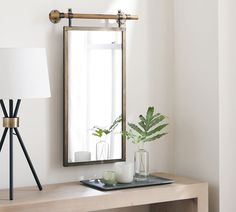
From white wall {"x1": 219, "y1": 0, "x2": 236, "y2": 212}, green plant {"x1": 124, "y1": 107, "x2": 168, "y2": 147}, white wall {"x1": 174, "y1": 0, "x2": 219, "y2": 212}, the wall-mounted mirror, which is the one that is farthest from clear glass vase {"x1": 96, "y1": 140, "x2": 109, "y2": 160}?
white wall {"x1": 219, "y1": 0, "x2": 236, "y2": 212}

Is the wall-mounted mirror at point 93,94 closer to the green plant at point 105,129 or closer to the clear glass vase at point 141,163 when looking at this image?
the green plant at point 105,129

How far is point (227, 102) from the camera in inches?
117

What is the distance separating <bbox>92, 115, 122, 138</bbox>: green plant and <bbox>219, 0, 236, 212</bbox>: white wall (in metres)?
0.58

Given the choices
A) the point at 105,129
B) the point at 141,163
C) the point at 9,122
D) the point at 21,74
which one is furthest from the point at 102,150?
the point at 21,74

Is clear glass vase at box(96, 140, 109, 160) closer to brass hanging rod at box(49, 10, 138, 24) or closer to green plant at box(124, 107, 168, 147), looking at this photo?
green plant at box(124, 107, 168, 147)

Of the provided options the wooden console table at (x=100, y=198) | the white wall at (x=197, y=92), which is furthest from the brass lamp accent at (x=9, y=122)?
the white wall at (x=197, y=92)

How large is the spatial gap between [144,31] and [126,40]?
142mm

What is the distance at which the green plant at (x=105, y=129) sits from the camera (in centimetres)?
289

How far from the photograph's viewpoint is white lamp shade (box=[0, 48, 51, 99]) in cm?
235

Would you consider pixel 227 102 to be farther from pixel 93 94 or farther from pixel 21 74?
pixel 21 74

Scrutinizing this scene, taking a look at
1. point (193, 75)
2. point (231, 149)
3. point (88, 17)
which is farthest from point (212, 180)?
point (88, 17)

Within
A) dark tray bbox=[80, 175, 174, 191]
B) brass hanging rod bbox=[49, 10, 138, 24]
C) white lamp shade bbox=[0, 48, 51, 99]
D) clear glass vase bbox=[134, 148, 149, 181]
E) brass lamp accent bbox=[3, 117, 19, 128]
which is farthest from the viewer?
clear glass vase bbox=[134, 148, 149, 181]

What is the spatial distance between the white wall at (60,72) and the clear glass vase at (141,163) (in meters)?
0.17

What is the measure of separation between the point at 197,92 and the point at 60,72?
804 mm
